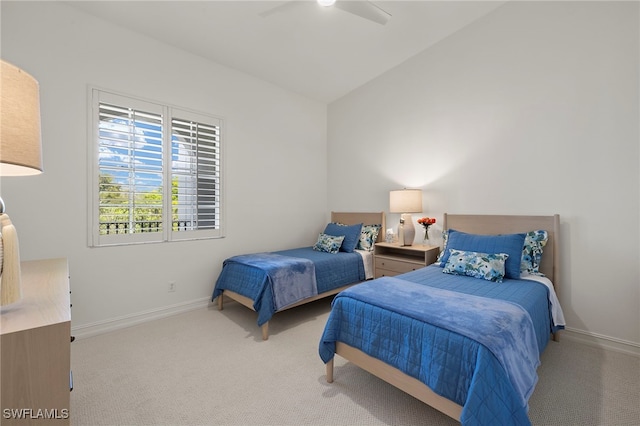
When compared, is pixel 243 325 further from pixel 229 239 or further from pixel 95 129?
pixel 95 129

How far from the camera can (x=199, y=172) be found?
3443 mm

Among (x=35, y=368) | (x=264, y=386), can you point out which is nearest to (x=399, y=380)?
(x=264, y=386)

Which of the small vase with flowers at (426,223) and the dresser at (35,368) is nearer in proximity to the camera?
the dresser at (35,368)

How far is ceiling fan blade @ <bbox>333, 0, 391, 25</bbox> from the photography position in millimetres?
2322

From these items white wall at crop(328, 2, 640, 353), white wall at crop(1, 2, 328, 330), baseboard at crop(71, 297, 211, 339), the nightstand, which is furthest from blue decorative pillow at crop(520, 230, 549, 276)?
baseboard at crop(71, 297, 211, 339)

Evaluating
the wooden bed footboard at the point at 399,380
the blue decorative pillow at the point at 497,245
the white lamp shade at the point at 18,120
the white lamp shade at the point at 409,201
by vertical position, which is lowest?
the wooden bed footboard at the point at 399,380

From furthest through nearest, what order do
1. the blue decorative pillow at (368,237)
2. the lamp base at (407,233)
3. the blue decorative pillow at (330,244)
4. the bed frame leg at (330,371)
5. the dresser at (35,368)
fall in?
the blue decorative pillow at (368,237) → the blue decorative pillow at (330,244) → the lamp base at (407,233) → the bed frame leg at (330,371) → the dresser at (35,368)

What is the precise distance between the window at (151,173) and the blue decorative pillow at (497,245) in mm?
2708

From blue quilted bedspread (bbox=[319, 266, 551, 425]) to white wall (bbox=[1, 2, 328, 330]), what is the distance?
6.98 feet

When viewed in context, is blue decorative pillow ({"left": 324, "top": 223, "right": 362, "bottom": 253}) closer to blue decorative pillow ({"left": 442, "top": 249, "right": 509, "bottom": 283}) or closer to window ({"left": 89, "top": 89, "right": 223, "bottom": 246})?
blue decorative pillow ({"left": 442, "top": 249, "right": 509, "bottom": 283})

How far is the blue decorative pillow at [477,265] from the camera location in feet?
8.00

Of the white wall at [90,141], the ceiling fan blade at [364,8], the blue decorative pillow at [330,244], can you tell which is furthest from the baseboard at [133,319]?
A: the ceiling fan blade at [364,8]

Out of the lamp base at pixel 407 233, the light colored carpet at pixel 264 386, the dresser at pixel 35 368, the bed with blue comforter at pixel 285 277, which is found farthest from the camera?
the lamp base at pixel 407 233

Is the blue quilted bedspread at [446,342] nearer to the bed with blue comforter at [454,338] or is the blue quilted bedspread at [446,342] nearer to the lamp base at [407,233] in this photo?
the bed with blue comforter at [454,338]
